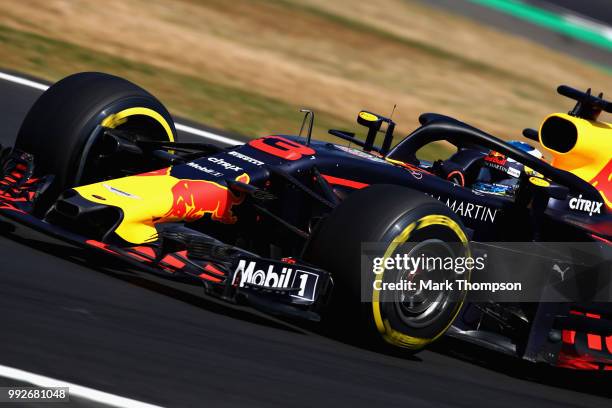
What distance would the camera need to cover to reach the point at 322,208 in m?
5.97

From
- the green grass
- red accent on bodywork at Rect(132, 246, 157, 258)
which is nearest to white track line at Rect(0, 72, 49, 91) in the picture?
the green grass

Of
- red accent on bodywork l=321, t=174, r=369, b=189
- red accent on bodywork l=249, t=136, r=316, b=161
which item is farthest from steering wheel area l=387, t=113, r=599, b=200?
red accent on bodywork l=249, t=136, r=316, b=161

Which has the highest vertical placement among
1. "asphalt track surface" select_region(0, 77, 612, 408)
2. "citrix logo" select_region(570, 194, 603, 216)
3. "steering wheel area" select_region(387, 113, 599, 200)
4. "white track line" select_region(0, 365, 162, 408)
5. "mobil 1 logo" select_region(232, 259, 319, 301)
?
"steering wheel area" select_region(387, 113, 599, 200)

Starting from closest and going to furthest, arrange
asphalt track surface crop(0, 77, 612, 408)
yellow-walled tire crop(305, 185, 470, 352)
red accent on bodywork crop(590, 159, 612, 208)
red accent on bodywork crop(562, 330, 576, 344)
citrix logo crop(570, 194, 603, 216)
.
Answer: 1. asphalt track surface crop(0, 77, 612, 408)
2. yellow-walled tire crop(305, 185, 470, 352)
3. red accent on bodywork crop(562, 330, 576, 344)
4. citrix logo crop(570, 194, 603, 216)
5. red accent on bodywork crop(590, 159, 612, 208)

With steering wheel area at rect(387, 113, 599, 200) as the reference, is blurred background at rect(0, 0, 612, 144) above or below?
above

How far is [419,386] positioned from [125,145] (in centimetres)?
234

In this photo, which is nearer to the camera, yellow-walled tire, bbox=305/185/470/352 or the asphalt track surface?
the asphalt track surface

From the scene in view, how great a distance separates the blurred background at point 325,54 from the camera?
42.4 feet

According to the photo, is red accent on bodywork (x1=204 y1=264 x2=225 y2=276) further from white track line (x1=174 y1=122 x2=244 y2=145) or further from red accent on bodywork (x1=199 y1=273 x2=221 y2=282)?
white track line (x1=174 y1=122 x2=244 y2=145)

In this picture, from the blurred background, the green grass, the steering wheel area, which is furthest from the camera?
the blurred background

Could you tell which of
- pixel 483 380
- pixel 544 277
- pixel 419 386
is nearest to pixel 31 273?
pixel 419 386

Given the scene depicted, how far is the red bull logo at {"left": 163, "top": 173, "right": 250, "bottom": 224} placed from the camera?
5.66 meters

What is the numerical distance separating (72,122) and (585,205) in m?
3.19

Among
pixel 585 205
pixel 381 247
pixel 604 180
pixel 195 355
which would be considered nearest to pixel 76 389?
pixel 195 355
